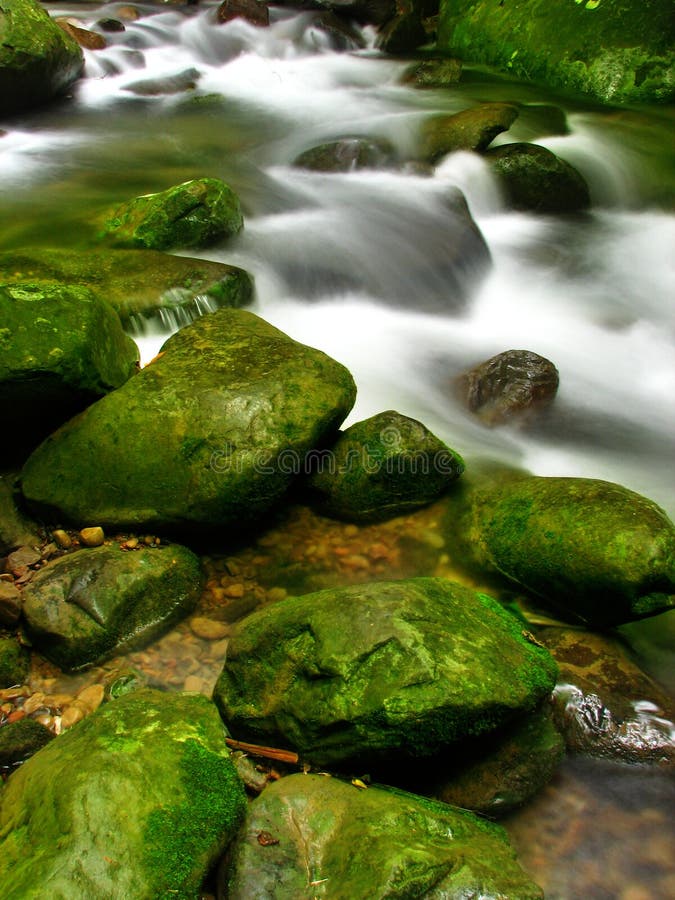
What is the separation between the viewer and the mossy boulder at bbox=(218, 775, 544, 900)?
90.4 inches

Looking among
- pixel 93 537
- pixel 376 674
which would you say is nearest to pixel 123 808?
pixel 376 674

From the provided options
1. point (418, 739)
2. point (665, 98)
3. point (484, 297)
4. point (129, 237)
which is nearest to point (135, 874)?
point (418, 739)

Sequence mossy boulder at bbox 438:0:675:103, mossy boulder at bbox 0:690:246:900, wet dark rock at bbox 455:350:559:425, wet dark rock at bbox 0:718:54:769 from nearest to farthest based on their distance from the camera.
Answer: mossy boulder at bbox 0:690:246:900 < wet dark rock at bbox 0:718:54:769 < wet dark rock at bbox 455:350:559:425 < mossy boulder at bbox 438:0:675:103

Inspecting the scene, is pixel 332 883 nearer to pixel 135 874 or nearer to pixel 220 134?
pixel 135 874

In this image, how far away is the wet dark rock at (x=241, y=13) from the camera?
568 inches

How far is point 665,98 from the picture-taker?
1084 cm

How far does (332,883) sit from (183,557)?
200 centimetres

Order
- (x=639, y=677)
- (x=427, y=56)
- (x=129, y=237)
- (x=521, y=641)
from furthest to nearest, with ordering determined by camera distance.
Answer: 1. (x=427, y=56)
2. (x=129, y=237)
3. (x=639, y=677)
4. (x=521, y=641)

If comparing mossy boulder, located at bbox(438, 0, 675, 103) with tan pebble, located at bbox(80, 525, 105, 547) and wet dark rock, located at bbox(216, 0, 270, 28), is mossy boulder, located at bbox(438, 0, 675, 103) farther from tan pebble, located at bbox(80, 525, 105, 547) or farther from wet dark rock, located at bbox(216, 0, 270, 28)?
tan pebble, located at bbox(80, 525, 105, 547)

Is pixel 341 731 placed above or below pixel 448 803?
above

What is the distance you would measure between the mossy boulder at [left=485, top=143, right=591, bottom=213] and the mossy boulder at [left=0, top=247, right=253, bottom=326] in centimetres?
431

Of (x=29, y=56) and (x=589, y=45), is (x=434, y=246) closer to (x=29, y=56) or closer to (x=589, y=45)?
(x=589, y=45)

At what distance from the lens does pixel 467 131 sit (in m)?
8.98

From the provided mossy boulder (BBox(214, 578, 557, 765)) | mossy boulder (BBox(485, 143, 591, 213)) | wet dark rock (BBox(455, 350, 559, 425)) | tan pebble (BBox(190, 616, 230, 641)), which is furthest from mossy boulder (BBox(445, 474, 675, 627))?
Answer: mossy boulder (BBox(485, 143, 591, 213))
